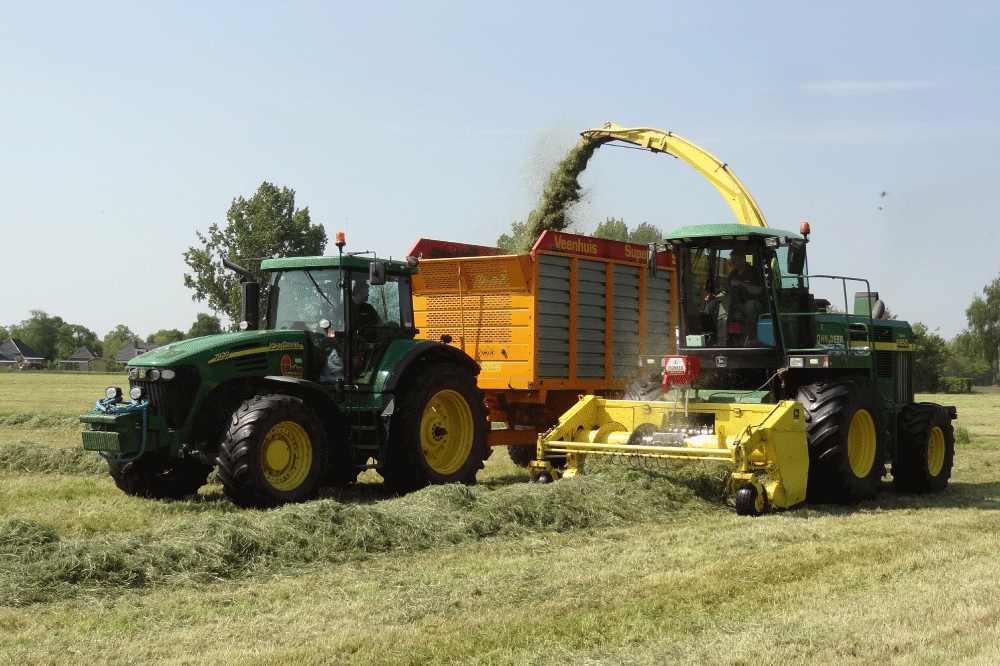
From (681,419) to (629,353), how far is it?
10.2 ft

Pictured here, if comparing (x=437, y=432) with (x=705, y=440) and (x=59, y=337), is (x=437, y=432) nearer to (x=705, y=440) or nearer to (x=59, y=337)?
(x=705, y=440)

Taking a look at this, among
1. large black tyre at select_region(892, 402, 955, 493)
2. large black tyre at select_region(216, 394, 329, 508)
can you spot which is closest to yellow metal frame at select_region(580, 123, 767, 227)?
large black tyre at select_region(892, 402, 955, 493)

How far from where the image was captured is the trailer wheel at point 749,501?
9008 mm

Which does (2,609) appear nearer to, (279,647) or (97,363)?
(279,647)

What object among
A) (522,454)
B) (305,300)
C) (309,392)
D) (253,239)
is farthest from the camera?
(253,239)

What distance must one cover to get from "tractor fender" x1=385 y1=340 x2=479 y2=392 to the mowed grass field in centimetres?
152

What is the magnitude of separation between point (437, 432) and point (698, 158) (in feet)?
22.7

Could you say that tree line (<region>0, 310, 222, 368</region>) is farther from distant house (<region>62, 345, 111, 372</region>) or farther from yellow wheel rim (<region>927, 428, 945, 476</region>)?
yellow wheel rim (<region>927, 428, 945, 476</region>)

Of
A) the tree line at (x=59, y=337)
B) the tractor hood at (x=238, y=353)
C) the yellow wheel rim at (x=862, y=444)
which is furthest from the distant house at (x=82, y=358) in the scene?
the yellow wheel rim at (x=862, y=444)

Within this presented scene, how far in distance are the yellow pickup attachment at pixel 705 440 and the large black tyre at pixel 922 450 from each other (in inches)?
88.8

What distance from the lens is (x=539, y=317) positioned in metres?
12.1

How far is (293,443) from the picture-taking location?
942 cm

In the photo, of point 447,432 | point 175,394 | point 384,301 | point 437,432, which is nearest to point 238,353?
point 175,394

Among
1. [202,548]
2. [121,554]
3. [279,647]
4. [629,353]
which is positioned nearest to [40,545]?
[121,554]
